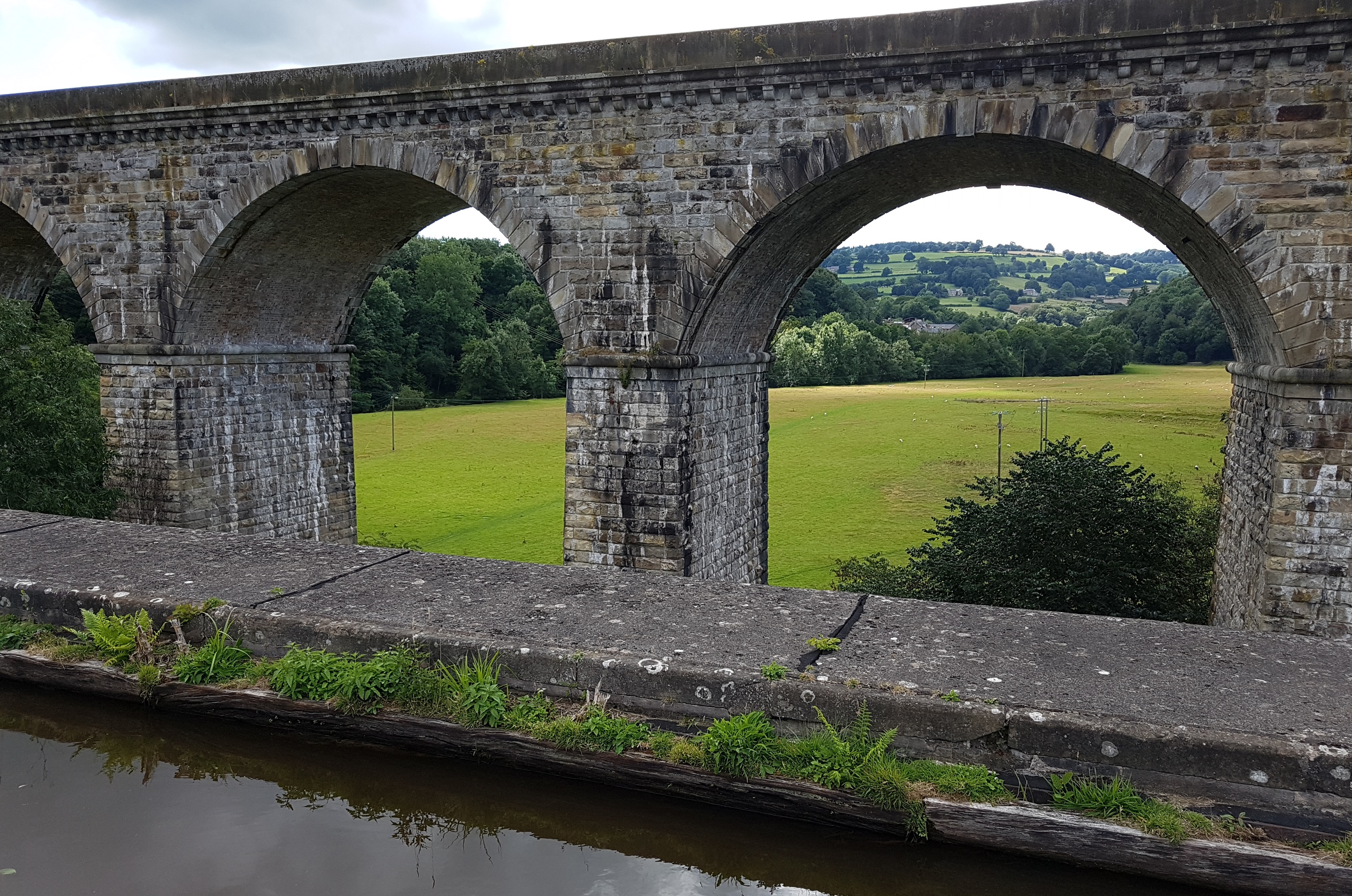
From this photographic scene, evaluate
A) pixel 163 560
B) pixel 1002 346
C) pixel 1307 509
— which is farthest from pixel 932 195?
pixel 1002 346

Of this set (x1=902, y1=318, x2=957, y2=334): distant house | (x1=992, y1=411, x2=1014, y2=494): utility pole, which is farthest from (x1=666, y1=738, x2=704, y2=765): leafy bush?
(x1=902, y1=318, x2=957, y2=334): distant house

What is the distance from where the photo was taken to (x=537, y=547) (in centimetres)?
2419

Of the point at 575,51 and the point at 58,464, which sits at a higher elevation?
the point at 575,51

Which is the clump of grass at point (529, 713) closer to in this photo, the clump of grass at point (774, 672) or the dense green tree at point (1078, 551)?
the clump of grass at point (774, 672)

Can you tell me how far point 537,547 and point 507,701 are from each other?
69.4ft

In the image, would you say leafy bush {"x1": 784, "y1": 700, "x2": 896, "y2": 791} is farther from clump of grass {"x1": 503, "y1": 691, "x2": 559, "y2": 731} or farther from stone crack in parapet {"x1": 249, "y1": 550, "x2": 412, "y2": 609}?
stone crack in parapet {"x1": 249, "y1": 550, "x2": 412, "y2": 609}

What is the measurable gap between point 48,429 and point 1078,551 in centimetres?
1542

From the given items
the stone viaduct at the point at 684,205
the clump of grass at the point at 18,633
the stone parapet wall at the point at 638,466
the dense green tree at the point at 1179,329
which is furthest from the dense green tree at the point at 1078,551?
the dense green tree at the point at 1179,329

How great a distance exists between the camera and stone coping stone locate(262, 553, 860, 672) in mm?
3645

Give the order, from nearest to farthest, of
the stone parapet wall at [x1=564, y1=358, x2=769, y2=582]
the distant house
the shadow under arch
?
1. the stone parapet wall at [x1=564, y1=358, x2=769, y2=582]
2. the shadow under arch
3. the distant house

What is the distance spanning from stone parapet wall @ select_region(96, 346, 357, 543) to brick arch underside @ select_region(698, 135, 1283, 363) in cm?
733

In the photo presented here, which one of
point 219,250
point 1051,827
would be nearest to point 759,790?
point 1051,827

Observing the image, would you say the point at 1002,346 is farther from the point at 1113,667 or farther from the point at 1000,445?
the point at 1113,667

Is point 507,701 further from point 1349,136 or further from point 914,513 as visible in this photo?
point 914,513
